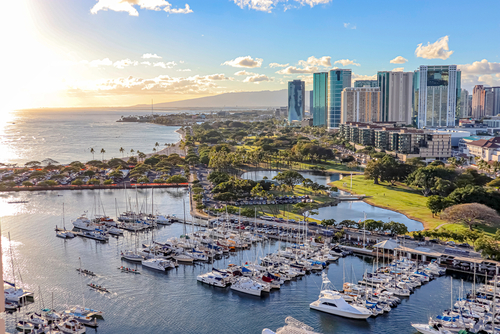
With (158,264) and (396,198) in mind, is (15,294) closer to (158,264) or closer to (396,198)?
(158,264)

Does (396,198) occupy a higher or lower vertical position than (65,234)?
higher

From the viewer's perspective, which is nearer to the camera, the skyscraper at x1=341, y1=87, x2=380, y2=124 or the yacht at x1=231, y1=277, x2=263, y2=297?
the yacht at x1=231, y1=277, x2=263, y2=297

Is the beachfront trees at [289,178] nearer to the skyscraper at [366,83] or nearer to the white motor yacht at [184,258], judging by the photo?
the white motor yacht at [184,258]

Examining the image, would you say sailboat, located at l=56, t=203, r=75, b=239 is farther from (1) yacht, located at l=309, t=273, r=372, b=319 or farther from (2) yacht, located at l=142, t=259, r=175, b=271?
(1) yacht, located at l=309, t=273, r=372, b=319

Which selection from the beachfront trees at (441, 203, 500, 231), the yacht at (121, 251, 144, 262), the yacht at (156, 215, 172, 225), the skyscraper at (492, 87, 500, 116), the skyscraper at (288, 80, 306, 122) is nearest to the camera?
the yacht at (121, 251, 144, 262)

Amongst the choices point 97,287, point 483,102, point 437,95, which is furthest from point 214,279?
point 483,102

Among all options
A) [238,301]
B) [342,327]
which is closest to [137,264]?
[238,301]

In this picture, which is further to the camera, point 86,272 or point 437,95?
point 437,95

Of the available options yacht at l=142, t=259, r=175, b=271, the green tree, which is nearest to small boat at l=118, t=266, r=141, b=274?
yacht at l=142, t=259, r=175, b=271

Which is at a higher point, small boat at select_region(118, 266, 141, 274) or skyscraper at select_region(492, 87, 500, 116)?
skyscraper at select_region(492, 87, 500, 116)
